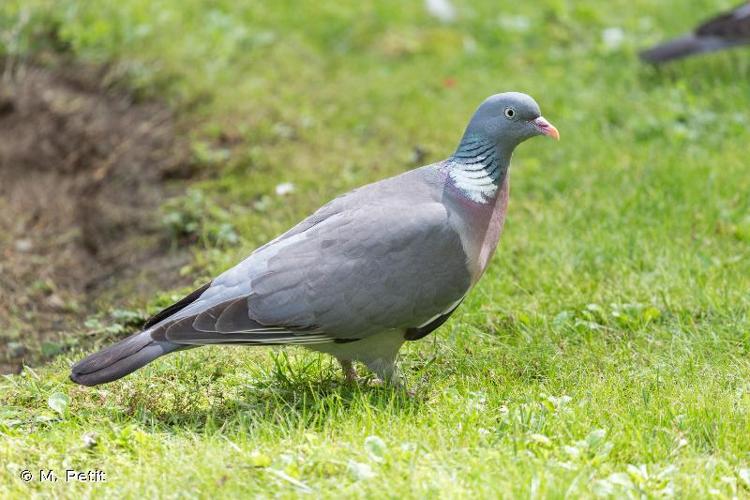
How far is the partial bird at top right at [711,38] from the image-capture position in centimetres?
700

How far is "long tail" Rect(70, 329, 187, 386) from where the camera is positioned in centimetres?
350

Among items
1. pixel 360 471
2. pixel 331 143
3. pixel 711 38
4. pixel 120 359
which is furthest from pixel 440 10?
pixel 360 471

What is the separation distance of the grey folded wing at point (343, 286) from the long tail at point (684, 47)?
3953mm

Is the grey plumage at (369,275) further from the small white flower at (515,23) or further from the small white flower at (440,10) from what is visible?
the small white flower at (440,10)

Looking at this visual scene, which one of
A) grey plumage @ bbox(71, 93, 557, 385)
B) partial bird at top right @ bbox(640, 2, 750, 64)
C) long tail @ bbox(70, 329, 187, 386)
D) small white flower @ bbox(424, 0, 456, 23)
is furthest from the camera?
small white flower @ bbox(424, 0, 456, 23)

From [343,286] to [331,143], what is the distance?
10.1 feet

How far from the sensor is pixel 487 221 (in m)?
3.83

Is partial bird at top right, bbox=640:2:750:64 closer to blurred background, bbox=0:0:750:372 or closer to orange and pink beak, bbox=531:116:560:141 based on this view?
blurred background, bbox=0:0:750:372

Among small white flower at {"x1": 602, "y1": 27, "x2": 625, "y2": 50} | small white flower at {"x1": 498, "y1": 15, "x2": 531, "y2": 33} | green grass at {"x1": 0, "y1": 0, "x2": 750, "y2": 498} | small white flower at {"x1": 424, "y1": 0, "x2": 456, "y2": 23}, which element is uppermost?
small white flower at {"x1": 424, "y1": 0, "x2": 456, "y2": 23}

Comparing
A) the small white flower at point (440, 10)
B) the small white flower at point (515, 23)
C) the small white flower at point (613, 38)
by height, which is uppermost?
the small white flower at point (440, 10)

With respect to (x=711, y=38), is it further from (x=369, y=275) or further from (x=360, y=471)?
(x=360, y=471)

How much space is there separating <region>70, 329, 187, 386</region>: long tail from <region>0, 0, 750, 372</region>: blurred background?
3.33 ft

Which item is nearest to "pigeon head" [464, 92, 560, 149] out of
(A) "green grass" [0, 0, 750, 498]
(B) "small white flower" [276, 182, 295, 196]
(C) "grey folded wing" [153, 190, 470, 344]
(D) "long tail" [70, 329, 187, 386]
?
(C) "grey folded wing" [153, 190, 470, 344]

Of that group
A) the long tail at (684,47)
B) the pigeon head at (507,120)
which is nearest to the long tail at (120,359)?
the pigeon head at (507,120)
